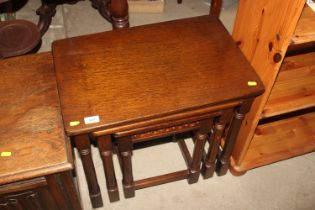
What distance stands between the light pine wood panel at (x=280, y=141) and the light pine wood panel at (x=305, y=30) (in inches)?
27.8

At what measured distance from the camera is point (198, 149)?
1365 millimetres

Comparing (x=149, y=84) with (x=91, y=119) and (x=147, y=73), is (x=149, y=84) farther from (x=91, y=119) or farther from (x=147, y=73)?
(x=91, y=119)

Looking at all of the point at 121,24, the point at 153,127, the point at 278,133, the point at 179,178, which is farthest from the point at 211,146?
the point at 121,24

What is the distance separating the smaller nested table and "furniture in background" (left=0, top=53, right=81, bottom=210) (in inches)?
3.0

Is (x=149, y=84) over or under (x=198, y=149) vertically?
over

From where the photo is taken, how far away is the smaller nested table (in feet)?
3.58

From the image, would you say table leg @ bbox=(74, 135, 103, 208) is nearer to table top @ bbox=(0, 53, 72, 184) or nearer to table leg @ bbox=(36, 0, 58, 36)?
table top @ bbox=(0, 53, 72, 184)

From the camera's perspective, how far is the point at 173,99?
43.9 inches

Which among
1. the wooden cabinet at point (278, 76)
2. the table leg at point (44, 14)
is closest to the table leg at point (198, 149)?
the wooden cabinet at point (278, 76)

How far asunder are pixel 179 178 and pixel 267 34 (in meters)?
0.74

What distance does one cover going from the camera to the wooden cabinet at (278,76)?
107 centimetres

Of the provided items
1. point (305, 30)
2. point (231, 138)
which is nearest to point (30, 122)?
point (231, 138)

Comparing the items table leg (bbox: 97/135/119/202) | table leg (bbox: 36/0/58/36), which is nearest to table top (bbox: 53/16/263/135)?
table leg (bbox: 97/135/119/202)

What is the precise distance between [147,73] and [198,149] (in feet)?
1.28
